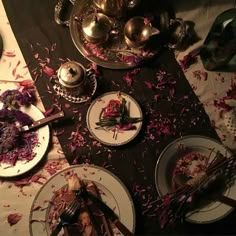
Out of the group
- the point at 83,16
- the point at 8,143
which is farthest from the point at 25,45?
the point at 8,143

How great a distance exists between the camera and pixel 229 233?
0.96 metres

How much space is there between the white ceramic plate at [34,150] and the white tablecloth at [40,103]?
24 millimetres

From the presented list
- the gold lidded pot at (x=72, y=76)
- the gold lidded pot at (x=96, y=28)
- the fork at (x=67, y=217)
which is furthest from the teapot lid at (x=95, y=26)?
the fork at (x=67, y=217)

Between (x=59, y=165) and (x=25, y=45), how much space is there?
36cm

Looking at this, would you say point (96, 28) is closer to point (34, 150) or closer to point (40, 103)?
point (40, 103)

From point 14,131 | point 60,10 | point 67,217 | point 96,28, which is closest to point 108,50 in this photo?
point 96,28

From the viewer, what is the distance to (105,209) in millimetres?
934

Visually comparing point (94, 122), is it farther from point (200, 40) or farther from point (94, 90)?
point (200, 40)

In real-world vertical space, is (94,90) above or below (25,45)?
Answer: below

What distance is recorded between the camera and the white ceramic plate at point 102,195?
92cm

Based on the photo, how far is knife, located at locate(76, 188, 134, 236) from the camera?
36.1 inches

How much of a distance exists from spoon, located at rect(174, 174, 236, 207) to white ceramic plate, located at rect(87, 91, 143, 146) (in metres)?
0.16

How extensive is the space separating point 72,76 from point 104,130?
0.53 ft

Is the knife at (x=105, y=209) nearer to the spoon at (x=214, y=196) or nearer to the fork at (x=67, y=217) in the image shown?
the fork at (x=67, y=217)
